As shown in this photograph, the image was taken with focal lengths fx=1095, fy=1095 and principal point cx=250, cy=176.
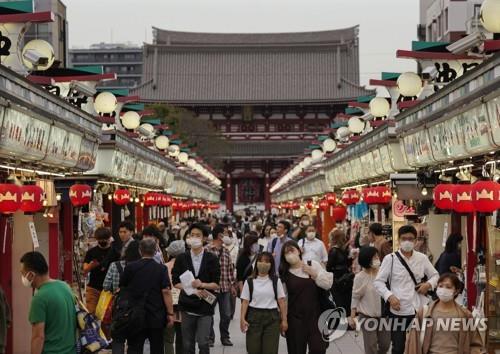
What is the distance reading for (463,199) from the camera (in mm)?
13469

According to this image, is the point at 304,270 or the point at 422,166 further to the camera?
the point at 422,166

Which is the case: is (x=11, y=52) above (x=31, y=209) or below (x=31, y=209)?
above

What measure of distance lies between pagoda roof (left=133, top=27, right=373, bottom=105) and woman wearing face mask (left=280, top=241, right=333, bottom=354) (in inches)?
3014

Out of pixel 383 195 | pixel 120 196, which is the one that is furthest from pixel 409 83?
pixel 120 196

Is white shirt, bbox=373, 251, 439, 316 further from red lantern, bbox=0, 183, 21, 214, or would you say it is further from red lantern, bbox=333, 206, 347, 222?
red lantern, bbox=333, 206, 347, 222

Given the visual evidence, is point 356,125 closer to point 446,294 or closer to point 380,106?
point 380,106

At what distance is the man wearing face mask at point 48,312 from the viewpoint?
9.02m

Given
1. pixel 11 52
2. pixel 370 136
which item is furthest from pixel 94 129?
pixel 370 136

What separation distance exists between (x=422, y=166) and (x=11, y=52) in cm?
657

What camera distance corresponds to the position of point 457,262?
15.2 m

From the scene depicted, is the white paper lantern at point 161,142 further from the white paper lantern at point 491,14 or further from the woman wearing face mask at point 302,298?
the white paper lantern at point 491,14

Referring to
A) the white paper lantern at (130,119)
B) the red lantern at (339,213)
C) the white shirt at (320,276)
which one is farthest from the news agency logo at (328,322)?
the red lantern at (339,213)

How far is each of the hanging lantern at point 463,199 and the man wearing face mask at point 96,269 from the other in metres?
4.66

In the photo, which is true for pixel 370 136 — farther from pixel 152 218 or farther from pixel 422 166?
pixel 152 218
